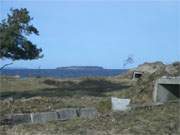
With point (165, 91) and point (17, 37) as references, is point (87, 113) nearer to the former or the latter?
point (165, 91)

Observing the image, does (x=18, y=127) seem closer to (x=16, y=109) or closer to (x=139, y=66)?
(x=16, y=109)

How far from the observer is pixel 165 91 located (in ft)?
50.9

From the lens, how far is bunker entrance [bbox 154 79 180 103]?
15445 mm

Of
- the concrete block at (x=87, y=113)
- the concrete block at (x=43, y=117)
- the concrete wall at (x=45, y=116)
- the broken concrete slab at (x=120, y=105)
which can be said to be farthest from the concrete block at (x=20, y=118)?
the broken concrete slab at (x=120, y=105)

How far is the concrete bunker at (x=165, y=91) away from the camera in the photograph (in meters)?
15.4

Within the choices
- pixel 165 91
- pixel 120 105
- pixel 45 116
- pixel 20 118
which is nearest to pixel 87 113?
pixel 120 105

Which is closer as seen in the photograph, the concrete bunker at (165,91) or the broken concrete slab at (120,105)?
the broken concrete slab at (120,105)

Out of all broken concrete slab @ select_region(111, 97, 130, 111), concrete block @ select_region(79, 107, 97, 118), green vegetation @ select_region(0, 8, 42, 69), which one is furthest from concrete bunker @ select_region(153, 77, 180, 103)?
green vegetation @ select_region(0, 8, 42, 69)

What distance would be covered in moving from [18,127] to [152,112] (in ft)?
10.9

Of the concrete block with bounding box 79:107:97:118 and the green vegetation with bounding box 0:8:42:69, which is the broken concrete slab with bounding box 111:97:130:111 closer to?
the concrete block with bounding box 79:107:97:118

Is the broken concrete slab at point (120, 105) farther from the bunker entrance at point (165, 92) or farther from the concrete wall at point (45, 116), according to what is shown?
the bunker entrance at point (165, 92)

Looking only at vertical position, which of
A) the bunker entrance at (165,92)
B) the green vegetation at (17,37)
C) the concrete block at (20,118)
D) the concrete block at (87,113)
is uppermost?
the green vegetation at (17,37)

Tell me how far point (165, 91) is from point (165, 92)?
40 mm

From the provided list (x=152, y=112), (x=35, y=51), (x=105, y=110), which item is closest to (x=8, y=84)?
(x=35, y=51)
